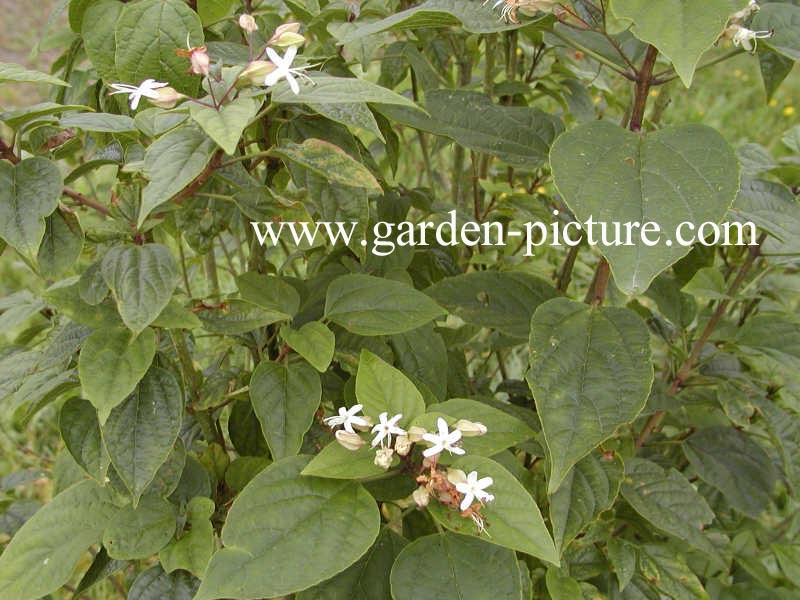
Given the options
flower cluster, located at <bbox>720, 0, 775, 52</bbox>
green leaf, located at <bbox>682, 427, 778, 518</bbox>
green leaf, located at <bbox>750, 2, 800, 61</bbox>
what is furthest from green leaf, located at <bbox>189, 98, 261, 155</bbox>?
green leaf, located at <bbox>682, 427, 778, 518</bbox>

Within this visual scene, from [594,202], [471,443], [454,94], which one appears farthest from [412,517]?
[454,94]

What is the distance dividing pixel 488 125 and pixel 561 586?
0.77 meters

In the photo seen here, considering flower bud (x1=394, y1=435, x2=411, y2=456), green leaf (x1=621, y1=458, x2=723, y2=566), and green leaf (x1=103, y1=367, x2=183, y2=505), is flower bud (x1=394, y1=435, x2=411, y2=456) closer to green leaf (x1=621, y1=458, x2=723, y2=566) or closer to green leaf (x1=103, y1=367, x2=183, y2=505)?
green leaf (x1=103, y1=367, x2=183, y2=505)

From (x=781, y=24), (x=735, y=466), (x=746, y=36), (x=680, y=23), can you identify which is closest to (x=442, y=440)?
(x=680, y=23)

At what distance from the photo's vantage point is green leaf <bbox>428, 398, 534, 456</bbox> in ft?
3.48

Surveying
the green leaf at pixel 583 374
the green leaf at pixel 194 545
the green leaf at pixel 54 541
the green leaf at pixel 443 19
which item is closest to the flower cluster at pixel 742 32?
the green leaf at pixel 443 19

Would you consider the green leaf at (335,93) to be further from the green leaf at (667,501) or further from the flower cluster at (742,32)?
the green leaf at (667,501)

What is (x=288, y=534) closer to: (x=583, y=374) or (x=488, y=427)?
(x=488, y=427)

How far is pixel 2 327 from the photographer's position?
1.53m

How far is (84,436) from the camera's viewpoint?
1161mm

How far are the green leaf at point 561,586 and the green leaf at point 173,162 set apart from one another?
873mm

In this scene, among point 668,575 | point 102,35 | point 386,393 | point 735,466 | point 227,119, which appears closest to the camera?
point 227,119

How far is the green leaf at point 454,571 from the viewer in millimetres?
994

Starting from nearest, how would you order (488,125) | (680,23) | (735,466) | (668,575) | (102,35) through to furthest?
(680,23) → (102,35) → (488,125) → (668,575) → (735,466)
